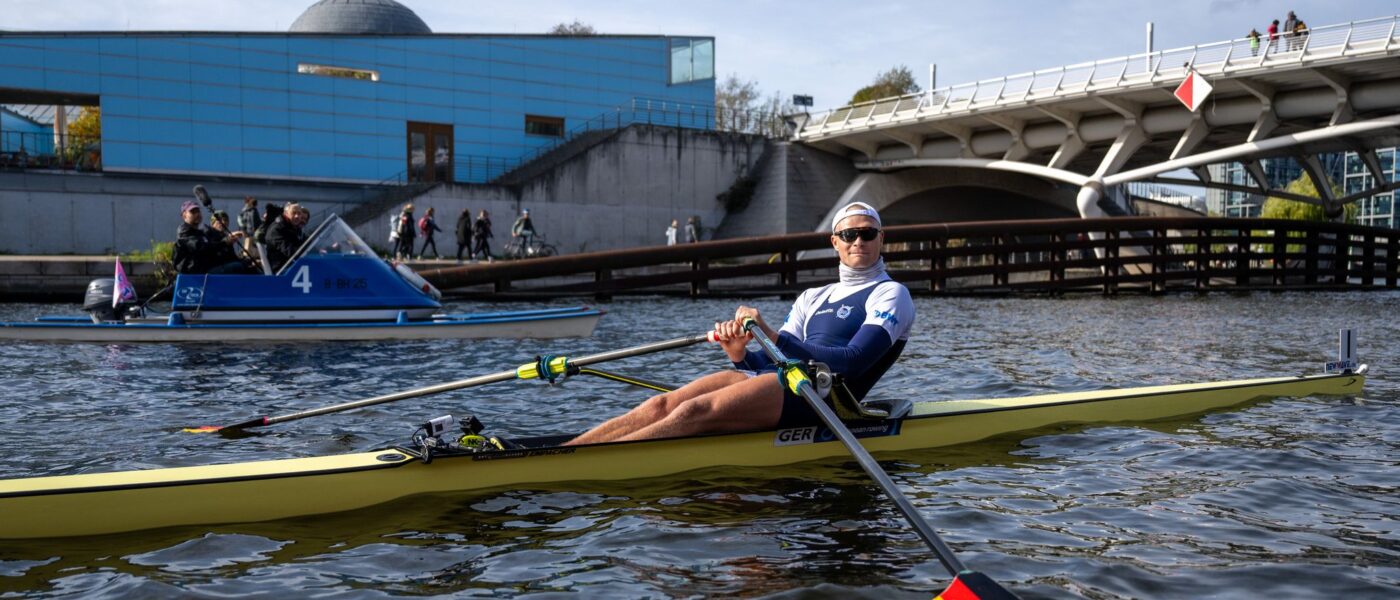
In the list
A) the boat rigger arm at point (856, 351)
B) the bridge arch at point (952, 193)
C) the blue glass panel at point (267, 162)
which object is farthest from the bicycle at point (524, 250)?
the boat rigger arm at point (856, 351)

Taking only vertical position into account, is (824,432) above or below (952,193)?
below

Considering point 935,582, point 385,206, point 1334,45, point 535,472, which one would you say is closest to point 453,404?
point 535,472

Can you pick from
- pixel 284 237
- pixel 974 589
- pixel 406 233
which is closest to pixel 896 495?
pixel 974 589

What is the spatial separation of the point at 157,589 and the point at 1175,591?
153 inches

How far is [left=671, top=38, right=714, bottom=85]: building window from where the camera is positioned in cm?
4912

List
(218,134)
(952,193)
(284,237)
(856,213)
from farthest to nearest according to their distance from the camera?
(952,193) → (218,134) → (284,237) → (856,213)

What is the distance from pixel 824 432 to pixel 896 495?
199 cm

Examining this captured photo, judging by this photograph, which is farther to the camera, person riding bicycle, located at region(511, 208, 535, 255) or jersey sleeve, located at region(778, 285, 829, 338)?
person riding bicycle, located at region(511, 208, 535, 255)

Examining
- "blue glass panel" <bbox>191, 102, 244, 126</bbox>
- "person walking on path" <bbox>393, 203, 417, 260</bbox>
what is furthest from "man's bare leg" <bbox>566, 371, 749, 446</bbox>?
"blue glass panel" <bbox>191, 102, 244, 126</bbox>

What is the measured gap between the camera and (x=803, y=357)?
5855 mm

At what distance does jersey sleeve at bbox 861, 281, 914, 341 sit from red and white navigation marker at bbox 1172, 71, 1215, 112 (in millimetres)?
28912

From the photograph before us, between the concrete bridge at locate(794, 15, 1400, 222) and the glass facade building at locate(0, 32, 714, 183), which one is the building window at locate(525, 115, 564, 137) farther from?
the concrete bridge at locate(794, 15, 1400, 222)

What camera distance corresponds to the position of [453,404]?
905 cm

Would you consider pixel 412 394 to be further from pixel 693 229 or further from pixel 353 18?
pixel 353 18
